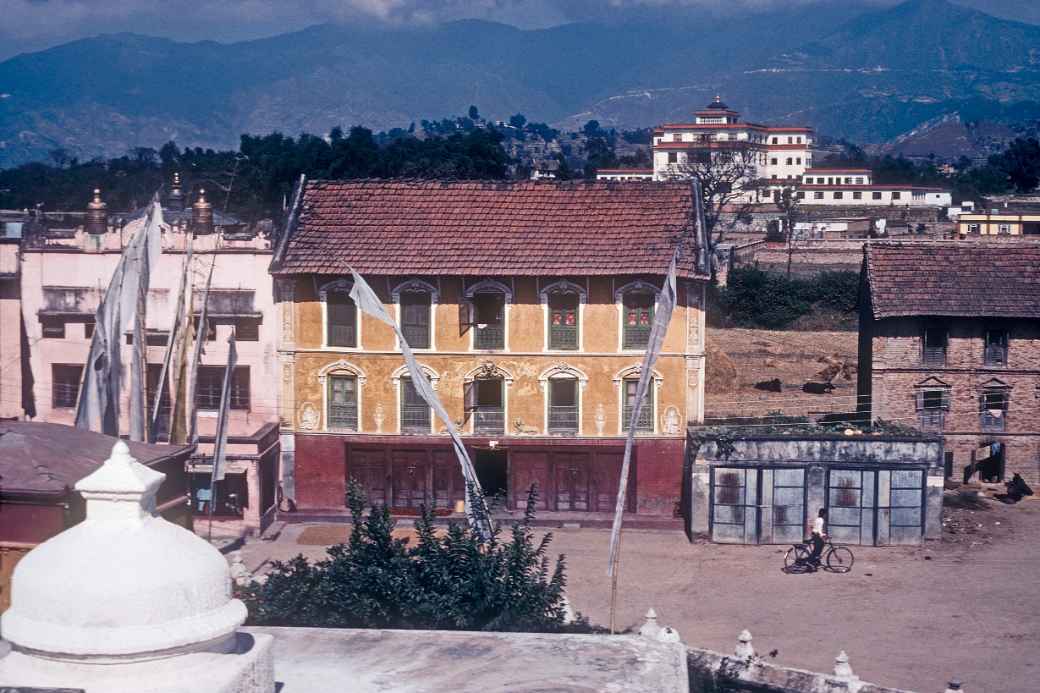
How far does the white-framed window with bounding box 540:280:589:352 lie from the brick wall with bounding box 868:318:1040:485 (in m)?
8.69

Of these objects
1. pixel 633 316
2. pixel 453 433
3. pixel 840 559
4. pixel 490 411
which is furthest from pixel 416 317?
pixel 453 433

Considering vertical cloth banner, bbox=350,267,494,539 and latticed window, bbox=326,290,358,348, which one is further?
latticed window, bbox=326,290,358,348

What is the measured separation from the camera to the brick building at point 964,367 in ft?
120

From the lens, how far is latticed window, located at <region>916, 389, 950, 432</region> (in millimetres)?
36625

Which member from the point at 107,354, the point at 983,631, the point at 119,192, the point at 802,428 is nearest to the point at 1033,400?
the point at 802,428

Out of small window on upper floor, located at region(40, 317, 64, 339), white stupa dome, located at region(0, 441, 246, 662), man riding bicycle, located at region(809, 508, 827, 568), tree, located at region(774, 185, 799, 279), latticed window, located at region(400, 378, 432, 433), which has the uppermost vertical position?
tree, located at region(774, 185, 799, 279)

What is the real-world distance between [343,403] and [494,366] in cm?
409

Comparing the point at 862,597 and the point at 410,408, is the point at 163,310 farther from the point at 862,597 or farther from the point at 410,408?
the point at 862,597

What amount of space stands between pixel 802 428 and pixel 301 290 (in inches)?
521

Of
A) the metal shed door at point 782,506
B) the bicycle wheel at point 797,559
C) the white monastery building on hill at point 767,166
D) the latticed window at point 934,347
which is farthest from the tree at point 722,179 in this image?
the bicycle wheel at point 797,559

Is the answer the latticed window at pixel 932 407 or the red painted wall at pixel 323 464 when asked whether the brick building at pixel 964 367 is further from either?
the red painted wall at pixel 323 464

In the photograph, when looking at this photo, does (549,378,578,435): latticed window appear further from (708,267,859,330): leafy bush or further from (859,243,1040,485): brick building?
(708,267,859,330): leafy bush

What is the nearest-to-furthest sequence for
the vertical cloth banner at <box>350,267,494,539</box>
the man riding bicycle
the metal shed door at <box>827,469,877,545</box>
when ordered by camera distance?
1. the vertical cloth banner at <box>350,267,494,539</box>
2. the man riding bicycle
3. the metal shed door at <box>827,469,877,545</box>

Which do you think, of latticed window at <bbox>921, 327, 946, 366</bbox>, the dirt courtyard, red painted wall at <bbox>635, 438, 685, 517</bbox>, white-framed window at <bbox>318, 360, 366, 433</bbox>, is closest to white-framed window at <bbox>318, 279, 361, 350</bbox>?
white-framed window at <bbox>318, 360, 366, 433</bbox>
